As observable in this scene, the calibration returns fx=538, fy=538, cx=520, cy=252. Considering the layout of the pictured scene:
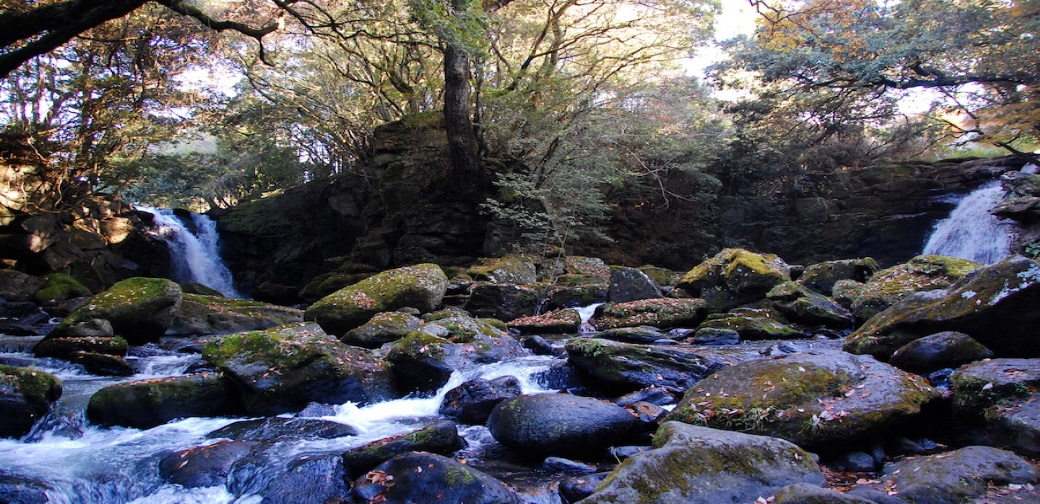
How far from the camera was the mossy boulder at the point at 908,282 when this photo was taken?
8.27 meters

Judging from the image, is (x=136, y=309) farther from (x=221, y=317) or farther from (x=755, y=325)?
(x=755, y=325)

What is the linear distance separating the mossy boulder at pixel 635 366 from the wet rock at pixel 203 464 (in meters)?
3.27

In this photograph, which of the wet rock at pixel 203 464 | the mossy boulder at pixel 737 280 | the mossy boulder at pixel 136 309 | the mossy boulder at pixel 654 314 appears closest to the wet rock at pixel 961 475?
the wet rock at pixel 203 464

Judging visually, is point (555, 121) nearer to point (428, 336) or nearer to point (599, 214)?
point (599, 214)

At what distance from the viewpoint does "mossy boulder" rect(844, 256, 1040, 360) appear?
482 centimetres

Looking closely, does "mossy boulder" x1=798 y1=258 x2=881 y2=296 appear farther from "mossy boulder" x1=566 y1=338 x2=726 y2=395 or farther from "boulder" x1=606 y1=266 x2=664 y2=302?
"mossy boulder" x1=566 y1=338 x2=726 y2=395

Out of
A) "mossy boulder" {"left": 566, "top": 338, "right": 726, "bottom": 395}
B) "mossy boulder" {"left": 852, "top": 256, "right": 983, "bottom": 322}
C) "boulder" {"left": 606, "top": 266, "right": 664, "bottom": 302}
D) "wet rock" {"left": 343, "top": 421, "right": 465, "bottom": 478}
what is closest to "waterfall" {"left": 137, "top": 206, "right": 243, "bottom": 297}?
"boulder" {"left": 606, "top": 266, "right": 664, "bottom": 302}

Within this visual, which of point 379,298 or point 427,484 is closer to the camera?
point 427,484

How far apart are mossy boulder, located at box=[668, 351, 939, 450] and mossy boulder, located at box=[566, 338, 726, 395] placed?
92 cm

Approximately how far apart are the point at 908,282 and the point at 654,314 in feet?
13.0

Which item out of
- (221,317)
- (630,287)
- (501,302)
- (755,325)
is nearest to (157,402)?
(221,317)

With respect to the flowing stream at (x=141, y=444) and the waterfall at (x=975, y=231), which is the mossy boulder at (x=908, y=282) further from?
the waterfall at (x=975, y=231)

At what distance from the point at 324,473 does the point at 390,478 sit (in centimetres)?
68

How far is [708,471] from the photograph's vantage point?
313 centimetres
